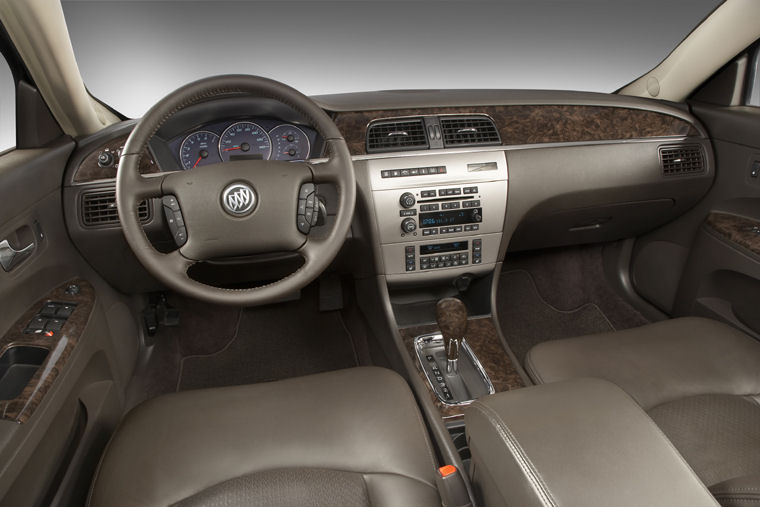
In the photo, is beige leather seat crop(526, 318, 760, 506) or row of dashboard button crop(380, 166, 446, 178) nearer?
beige leather seat crop(526, 318, 760, 506)

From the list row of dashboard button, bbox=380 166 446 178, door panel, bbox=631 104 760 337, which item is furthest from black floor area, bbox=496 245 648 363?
row of dashboard button, bbox=380 166 446 178

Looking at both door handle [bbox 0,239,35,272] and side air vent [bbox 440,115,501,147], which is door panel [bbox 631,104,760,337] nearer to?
side air vent [bbox 440,115,501,147]

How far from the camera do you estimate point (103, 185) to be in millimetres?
1538

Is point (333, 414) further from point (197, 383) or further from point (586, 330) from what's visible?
point (586, 330)

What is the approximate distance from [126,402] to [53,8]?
4.06ft

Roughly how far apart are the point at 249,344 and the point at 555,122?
1.55 m

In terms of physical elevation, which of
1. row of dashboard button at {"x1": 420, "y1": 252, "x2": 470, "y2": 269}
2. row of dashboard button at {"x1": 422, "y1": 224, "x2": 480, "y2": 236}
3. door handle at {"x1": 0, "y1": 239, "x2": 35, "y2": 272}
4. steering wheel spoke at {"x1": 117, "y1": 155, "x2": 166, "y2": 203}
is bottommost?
row of dashboard button at {"x1": 420, "y1": 252, "x2": 470, "y2": 269}

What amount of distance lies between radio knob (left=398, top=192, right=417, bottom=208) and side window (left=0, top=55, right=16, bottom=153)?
1.16 m

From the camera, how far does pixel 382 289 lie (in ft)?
5.79

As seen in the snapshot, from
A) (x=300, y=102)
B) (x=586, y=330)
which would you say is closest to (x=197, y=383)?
(x=300, y=102)

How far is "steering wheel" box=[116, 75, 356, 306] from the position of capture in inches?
44.9

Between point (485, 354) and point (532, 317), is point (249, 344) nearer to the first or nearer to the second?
point (485, 354)

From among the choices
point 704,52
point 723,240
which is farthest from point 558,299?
point 704,52

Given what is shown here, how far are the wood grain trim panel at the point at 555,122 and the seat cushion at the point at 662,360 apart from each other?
2.43 feet
